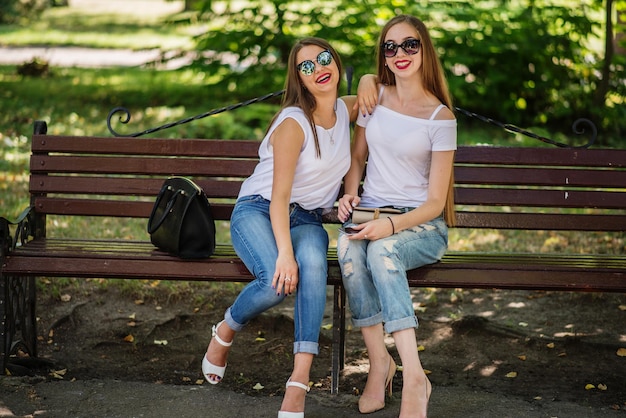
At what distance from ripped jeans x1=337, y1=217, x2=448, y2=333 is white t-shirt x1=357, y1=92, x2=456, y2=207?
0.64 ft

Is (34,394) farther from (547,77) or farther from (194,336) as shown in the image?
(547,77)

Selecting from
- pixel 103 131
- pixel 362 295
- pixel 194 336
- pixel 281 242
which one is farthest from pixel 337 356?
pixel 103 131

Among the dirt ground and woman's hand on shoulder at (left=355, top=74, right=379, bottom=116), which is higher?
woman's hand on shoulder at (left=355, top=74, right=379, bottom=116)

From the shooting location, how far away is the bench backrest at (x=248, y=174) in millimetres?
4574

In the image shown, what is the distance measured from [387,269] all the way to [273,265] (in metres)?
0.49

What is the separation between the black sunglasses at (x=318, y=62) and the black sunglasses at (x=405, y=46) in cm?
27

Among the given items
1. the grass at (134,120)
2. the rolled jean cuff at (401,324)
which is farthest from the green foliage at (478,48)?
the rolled jean cuff at (401,324)

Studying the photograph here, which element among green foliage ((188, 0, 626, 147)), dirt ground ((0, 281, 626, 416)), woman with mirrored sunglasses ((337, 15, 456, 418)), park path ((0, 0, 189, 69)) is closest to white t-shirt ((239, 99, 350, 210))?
woman with mirrored sunglasses ((337, 15, 456, 418))

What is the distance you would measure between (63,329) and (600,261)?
292 centimetres

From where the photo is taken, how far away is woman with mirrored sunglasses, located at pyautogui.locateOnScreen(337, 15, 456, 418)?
3691mm

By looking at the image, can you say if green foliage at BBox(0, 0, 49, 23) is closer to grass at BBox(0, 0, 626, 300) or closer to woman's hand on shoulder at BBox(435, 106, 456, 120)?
grass at BBox(0, 0, 626, 300)

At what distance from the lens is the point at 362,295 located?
382cm

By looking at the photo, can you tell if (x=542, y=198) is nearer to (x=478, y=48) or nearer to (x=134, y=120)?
(x=478, y=48)

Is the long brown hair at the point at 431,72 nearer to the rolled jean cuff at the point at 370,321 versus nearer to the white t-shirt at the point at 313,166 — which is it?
the white t-shirt at the point at 313,166
